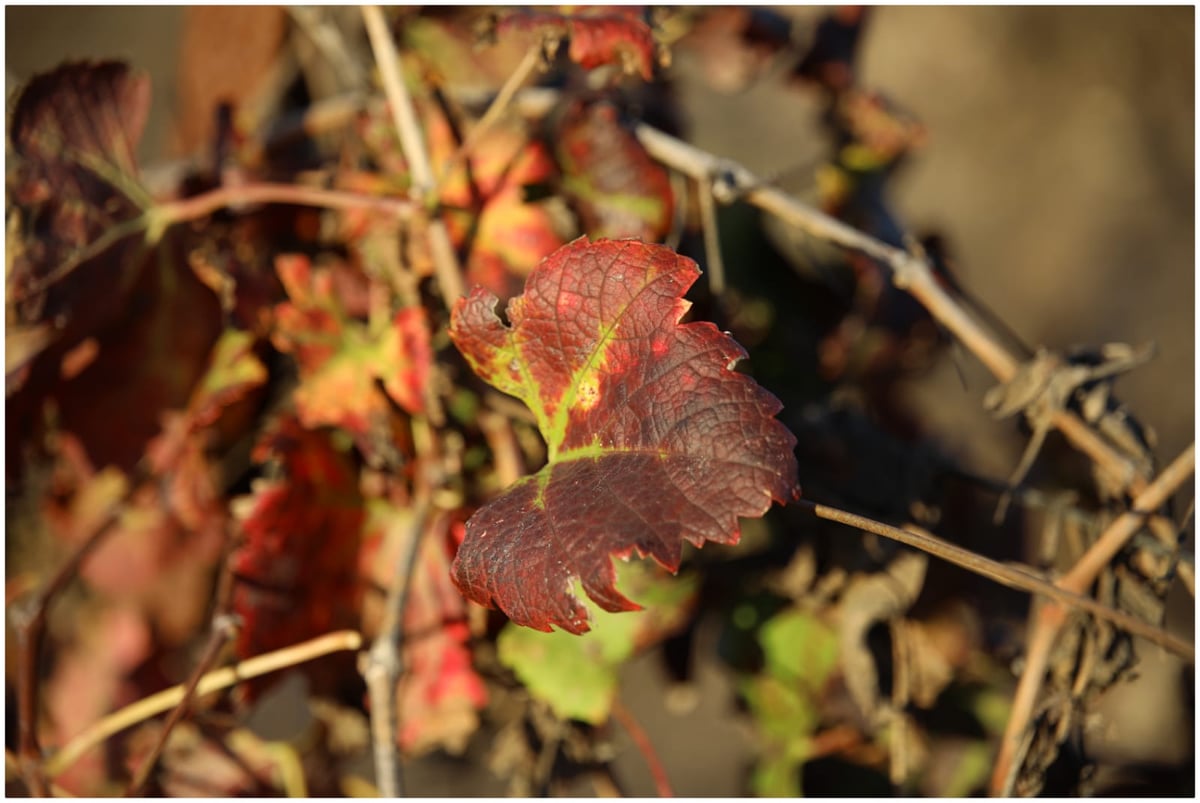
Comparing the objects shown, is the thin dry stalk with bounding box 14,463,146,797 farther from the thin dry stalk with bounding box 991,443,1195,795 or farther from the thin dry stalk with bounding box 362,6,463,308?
the thin dry stalk with bounding box 991,443,1195,795

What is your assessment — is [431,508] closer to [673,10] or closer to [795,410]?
[795,410]

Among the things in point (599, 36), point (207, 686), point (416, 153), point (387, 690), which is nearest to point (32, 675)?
point (207, 686)

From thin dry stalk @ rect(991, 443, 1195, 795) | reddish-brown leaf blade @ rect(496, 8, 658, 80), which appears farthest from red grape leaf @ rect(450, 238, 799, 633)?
thin dry stalk @ rect(991, 443, 1195, 795)

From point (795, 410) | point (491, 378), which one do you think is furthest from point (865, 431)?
point (491, 378)

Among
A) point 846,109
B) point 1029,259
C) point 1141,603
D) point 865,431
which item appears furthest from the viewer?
point 1029,259

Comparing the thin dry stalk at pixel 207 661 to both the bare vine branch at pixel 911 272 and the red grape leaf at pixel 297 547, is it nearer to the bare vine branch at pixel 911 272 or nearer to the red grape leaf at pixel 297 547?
the red grape leaf at pixel 297 547

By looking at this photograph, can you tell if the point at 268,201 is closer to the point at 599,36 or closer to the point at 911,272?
the point at 599,36
